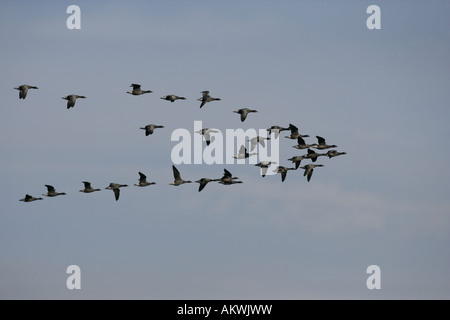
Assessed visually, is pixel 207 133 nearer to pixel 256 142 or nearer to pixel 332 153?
pixel 256 142

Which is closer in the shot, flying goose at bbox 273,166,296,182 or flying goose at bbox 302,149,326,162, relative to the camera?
flying goose at bbox 273,166,296,182

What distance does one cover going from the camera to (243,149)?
114125mm

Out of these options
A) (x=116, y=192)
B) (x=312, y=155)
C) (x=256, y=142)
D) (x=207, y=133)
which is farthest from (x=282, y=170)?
(x=116, y=192)

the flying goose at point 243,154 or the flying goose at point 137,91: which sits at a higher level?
the flying goose at point 137,91

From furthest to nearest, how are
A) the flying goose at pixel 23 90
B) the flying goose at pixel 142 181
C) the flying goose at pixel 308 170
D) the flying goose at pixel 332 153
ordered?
the flying goose at pixel 332 153, the flying goose at pixel 308 170, the flying goose at pixel 142 181, the flying goose at pixel 23 90

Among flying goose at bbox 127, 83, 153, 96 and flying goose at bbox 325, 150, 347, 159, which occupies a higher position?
flying goose at bbox 127, 83, 153, 96

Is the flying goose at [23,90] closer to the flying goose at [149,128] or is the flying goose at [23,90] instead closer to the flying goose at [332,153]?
the flying goose at [149,128]

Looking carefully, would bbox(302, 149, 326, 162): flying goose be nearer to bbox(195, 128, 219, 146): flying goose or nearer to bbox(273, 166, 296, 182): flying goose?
bbox(273, 166, 296, 182): flying goose

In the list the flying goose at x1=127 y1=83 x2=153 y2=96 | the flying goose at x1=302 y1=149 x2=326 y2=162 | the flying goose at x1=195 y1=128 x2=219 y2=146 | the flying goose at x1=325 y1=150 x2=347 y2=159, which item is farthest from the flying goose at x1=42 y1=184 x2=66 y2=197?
the flying goose at x1=325 y1=150 x2=347 y2=159

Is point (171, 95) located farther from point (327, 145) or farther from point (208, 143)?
point (327, 145)

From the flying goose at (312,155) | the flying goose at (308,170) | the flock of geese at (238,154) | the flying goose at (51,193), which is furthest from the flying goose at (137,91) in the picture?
the flying goose at (308,170)

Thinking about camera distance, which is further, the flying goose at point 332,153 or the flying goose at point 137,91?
the flying goose at point 332,153
